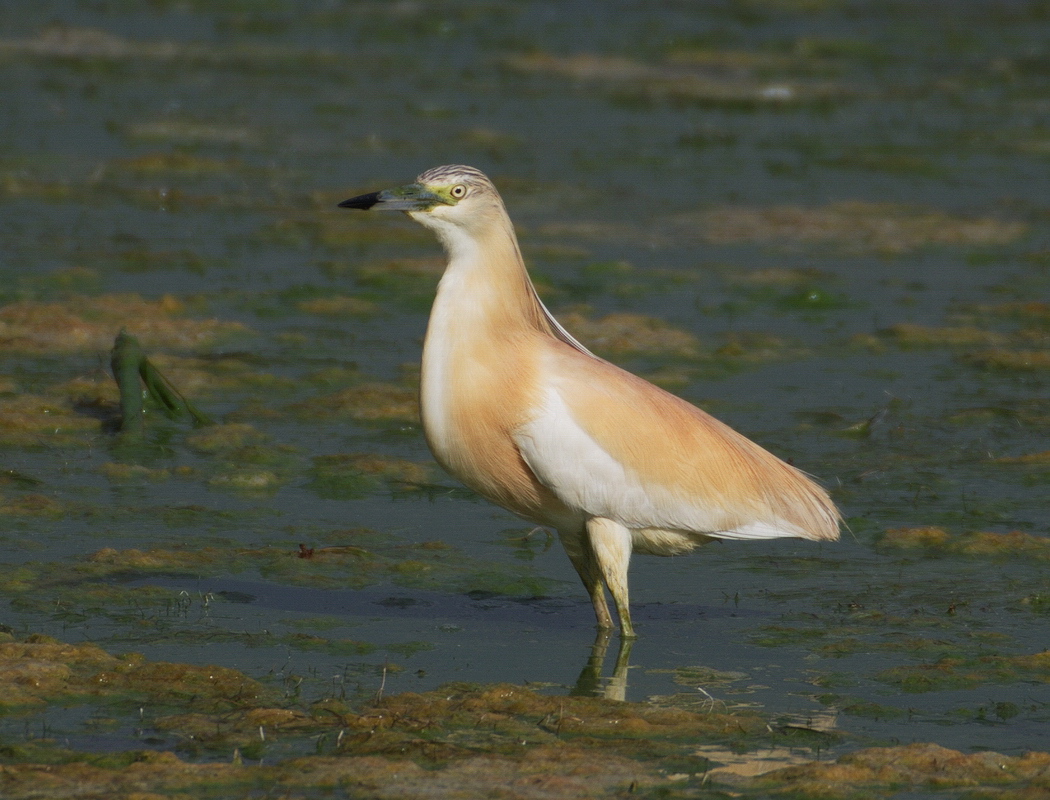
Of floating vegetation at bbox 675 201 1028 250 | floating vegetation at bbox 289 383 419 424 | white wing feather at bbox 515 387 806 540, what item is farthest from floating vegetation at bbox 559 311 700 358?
white wing feather at bbox 515 387 806 540

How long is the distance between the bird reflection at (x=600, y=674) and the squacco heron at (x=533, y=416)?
0.27ft

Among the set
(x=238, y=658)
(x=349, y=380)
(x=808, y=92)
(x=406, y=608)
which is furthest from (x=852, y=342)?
(x=808, y=92)

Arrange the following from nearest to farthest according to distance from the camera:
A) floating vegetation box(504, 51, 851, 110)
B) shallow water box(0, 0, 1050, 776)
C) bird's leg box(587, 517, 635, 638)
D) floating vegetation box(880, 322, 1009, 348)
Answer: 1. bird's leg box(587, 517, 635, 638)
2. shallow water box(0, 0, 1050, 776)
3. floating vegetation box(880, 322, 1009, 348)
4. floating vegetation box(504, 51, 851, 110)

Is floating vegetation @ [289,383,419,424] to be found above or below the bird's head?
below

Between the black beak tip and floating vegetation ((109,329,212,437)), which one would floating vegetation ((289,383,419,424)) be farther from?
the black beak tip

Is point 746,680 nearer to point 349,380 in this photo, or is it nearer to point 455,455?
point 455,455

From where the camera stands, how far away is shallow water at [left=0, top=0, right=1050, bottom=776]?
19.5ft

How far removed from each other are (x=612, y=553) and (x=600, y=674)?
1.30ft

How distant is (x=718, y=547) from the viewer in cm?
724

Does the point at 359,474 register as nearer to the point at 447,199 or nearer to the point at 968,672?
the point at 447,199

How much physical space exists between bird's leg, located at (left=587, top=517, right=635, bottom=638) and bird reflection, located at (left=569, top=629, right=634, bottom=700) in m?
0.14

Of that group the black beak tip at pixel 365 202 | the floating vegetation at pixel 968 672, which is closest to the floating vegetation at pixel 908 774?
the floating vegetation at pixel 968 672

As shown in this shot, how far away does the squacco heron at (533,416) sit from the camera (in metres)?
5.64

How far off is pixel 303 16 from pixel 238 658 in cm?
2067
